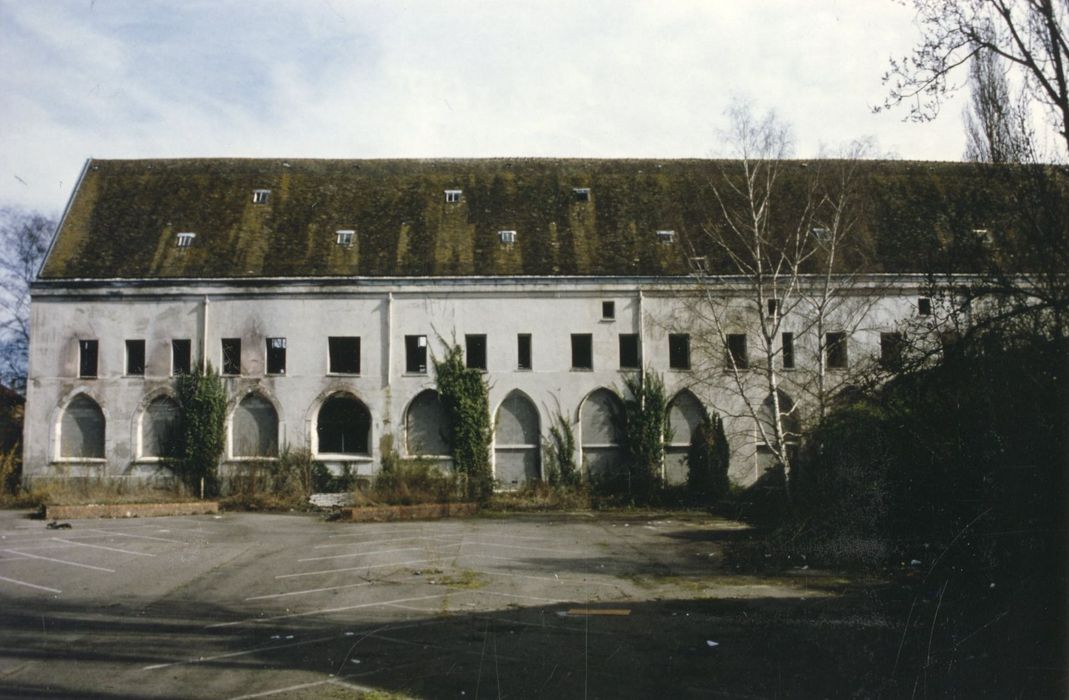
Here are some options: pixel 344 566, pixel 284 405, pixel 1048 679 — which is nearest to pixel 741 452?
pixel 284 405

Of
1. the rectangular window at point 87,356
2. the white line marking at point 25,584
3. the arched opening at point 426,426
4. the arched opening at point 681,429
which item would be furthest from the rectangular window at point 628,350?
the white line marking at point 25,584

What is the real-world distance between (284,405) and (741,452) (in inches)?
639

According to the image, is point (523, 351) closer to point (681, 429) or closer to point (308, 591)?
point (681, 429)

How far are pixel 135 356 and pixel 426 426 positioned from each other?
10952mm

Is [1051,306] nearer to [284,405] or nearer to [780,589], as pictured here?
[780,589]

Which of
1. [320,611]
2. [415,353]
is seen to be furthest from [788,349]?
[320,611]

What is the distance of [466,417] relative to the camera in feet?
99.1

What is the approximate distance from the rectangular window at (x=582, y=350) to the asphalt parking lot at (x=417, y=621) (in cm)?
1215

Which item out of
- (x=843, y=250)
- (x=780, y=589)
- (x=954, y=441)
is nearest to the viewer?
(x=954, y=441)

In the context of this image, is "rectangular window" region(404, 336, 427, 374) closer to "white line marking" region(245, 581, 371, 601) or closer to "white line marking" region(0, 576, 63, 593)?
"white line marking" region(245, 581, 371, 601)

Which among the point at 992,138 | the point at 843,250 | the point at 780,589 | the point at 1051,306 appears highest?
the point at 843,250

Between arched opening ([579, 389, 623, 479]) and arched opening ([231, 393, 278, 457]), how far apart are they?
36.2 feet

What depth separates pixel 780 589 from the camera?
45.3 ft

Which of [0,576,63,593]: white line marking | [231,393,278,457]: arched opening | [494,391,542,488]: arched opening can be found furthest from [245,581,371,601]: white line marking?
[231,393,278,457]: arched opening
